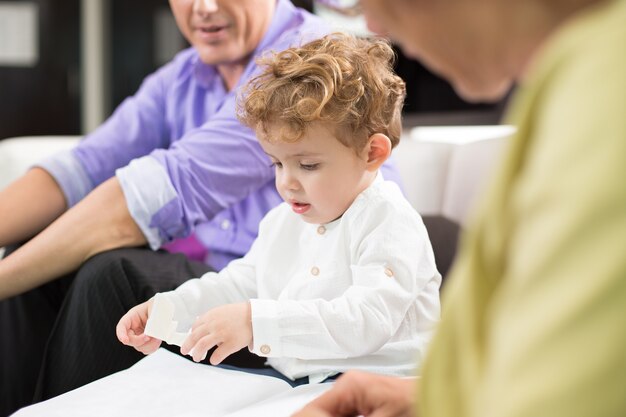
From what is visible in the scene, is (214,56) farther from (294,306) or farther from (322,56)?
(294,306)

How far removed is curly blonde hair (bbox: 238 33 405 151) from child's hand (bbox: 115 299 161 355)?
25 centimetres

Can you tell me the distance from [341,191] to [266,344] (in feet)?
0.68

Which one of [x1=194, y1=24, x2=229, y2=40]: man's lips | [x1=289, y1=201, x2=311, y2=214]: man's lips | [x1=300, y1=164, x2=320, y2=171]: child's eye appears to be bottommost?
[x1=289, y1=201, x2=311, y2=214]: man's lips

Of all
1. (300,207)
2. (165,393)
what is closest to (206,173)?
(300,207)

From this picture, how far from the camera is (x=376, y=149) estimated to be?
1.11 metres

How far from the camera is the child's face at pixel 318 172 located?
3.53 ft

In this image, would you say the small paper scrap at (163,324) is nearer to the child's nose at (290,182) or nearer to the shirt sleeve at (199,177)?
the child's nose at (290,182)

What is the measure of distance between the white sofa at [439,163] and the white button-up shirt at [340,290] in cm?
51

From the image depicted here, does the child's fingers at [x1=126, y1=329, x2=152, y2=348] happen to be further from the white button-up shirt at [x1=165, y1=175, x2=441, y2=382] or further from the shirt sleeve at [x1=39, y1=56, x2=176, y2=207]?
→ the shirt sleeve at [x1=39, y1=56, x2=176, y2=207]

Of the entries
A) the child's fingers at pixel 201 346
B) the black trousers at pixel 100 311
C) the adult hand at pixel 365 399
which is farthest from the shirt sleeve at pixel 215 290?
the adult hand at pixel 365 399

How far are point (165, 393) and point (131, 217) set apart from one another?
0.52 meters

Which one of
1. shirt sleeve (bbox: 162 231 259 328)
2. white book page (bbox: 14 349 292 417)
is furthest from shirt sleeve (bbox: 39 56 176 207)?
white book page (bbox: 14 349 292 417)

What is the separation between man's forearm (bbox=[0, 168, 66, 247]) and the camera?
1.58 m

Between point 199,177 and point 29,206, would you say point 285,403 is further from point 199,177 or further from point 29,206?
point 29,206
